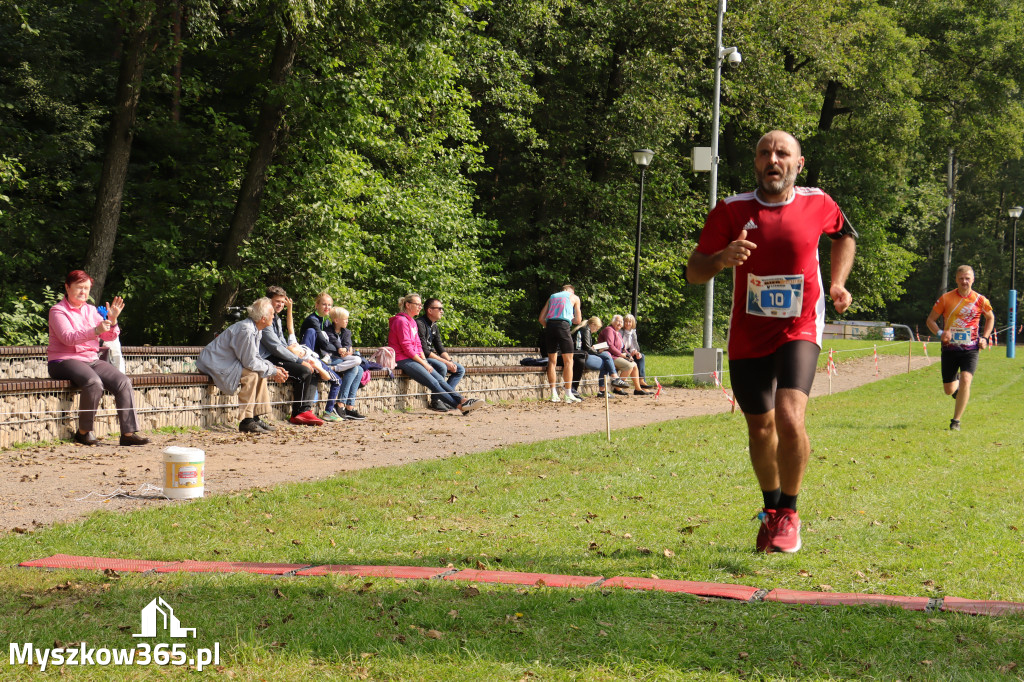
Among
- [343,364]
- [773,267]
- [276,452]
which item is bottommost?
[276,452]

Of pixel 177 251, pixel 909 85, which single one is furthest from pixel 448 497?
pixel 909 85

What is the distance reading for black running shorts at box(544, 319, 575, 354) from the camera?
17.3 m

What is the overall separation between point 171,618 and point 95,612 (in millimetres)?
413

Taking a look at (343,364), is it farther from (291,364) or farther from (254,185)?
(254,185)

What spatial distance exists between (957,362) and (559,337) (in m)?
6.84

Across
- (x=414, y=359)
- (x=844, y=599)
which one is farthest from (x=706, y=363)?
(x=844, y=599)

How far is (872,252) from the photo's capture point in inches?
1569

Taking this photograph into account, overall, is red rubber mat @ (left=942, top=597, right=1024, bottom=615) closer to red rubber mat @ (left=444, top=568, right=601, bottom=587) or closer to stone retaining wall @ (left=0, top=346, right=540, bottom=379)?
red rubber mat @ (left=444, top=568, right=601, bottom=587)

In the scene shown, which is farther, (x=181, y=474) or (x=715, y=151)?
(x=715, y=151)

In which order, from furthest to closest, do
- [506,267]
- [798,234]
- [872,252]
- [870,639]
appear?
[872,252] < [506,267] < [798,234] < [870,639]

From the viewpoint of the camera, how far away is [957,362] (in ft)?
41.2

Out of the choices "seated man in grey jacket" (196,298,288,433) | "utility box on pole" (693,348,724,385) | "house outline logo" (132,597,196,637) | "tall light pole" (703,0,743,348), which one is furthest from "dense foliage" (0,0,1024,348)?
"house outline logo" (132,597,196,637)

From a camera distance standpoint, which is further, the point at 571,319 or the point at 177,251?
the point at 177,251

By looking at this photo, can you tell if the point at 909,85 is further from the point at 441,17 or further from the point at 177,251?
the point at 177,251
